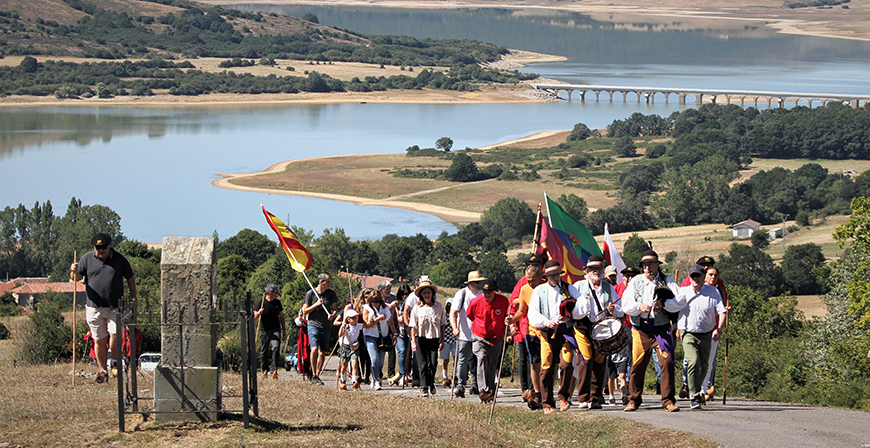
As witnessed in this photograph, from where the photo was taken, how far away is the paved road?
8.84 meters

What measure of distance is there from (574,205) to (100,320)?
72.2 metres

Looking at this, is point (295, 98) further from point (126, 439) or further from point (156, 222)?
point (126, 439)

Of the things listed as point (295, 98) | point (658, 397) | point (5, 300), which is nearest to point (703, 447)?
point (658, 397)

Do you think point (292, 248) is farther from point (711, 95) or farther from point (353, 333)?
point (711, 95)

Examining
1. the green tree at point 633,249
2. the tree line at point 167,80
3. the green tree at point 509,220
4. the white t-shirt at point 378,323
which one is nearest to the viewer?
the white t-shirt at point 378,323

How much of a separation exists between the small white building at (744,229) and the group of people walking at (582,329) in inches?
2650

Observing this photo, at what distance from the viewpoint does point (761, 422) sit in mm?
9688

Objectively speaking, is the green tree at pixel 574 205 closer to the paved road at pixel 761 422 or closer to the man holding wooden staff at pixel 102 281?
the paved road at pixel 761 422

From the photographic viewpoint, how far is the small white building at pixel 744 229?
Answer: 75500mm

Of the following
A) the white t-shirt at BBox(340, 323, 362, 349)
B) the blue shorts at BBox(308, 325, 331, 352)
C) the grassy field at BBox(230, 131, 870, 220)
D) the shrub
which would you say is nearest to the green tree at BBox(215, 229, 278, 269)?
the grassy field at BBox(230, 131, 870, 220)

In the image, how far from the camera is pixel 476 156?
10444 cm

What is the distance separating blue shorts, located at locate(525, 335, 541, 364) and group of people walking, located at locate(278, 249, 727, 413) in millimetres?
11

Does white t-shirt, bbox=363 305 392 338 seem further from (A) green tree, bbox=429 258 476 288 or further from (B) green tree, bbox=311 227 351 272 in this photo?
(B) green tree, bbox=311 227 351 272

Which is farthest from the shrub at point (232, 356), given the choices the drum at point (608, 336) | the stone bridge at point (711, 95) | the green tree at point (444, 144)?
the stone bridge at point (711, 95)
